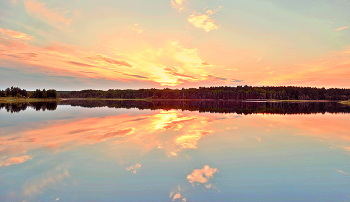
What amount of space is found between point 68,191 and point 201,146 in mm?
8911

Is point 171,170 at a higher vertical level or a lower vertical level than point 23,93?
lower

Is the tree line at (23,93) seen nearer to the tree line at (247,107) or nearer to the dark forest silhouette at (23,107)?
the tree line at (247,107)

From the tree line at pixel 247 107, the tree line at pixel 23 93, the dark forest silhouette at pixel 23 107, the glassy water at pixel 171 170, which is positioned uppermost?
the tree line at pixel 23 93

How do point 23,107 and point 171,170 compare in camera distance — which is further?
point 23,107

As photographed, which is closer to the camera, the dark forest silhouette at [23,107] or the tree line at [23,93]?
the dark forest silhouette at [23,107]

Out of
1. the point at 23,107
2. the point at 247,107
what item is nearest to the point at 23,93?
the point at 23,107

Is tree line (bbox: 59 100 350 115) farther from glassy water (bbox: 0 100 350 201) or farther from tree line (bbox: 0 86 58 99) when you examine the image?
tree line (bbox: 0 86 58 99)

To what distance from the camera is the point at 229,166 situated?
10.1 m

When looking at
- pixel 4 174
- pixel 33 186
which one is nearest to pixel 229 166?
pixel 33 186

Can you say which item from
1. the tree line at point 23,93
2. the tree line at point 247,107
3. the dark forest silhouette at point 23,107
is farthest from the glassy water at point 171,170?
the tree line at point 23,93

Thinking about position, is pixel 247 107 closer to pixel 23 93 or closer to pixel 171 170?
pixel 171 170

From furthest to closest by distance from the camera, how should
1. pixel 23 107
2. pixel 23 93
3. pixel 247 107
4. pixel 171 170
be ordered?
pixel 23 93, pixel 247 107, pixel 23 107, pixel 171 170

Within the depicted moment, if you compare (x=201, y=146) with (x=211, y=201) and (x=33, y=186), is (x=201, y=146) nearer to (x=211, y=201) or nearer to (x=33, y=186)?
(x=211, y=201)

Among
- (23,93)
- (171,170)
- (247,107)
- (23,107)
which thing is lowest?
(171,170)
